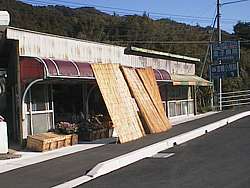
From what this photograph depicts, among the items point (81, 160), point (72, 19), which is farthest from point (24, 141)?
point (72, 19)

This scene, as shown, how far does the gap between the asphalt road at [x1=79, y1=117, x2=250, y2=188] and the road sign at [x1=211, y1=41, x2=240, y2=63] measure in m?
24.6

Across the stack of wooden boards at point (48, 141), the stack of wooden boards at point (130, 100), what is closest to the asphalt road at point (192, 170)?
the stack of wooden boards at point (130, 100)

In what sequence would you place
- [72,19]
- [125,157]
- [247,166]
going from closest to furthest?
[247,166], [125,157], [72,19]

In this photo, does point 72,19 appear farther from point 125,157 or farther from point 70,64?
point 125,157

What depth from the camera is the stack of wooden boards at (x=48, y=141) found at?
1645cm

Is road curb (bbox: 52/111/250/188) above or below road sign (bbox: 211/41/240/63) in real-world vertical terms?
below

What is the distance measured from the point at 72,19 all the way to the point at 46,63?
57.2 meters

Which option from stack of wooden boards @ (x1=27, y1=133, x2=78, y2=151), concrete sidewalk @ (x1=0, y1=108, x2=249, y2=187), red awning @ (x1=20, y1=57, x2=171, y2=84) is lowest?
concrete sidewalk @ (x1=0, y1=108, x2=249, y2=187)

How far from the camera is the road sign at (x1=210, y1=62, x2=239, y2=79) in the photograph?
39969mm

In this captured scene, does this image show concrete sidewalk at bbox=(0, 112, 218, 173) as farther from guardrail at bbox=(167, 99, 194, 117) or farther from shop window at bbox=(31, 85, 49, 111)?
guardrail at bbox=(167, 99, 194, 117)

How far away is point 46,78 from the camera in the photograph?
55.3ft

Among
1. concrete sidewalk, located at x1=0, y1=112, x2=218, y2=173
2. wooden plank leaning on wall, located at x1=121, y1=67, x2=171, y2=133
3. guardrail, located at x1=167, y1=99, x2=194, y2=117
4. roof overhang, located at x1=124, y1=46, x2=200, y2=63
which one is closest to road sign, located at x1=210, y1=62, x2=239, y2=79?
guardrail, located at x1=167, y1=99, x2=194, y2=117

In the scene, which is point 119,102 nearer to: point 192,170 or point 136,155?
point 136,155

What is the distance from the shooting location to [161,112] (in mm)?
22703
